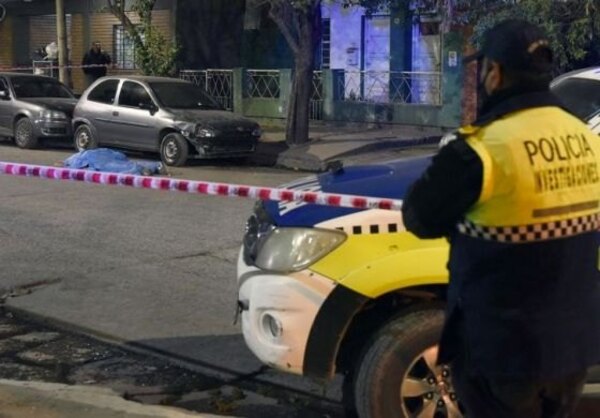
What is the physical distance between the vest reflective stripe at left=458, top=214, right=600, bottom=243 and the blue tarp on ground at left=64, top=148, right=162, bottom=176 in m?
12.9

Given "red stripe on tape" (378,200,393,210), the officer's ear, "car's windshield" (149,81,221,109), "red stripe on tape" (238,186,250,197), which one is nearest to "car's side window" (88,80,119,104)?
"car's windshield" (149,81,221,109)

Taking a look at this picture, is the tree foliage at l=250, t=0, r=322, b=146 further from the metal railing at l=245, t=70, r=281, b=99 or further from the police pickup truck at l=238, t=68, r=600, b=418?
the police pickup truck at l=238, t=68, r=600, b=418

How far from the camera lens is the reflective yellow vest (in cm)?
281

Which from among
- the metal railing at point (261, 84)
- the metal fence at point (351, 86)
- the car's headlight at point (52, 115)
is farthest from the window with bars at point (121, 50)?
the car's headlight at point (52, 115)

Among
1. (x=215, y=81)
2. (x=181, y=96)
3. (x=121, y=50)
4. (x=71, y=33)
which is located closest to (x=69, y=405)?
(x=181, y=96)

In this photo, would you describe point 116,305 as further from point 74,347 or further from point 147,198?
point 147,198

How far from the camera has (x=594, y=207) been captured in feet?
9.68

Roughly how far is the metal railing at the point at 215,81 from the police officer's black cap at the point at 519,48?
73.7 ft

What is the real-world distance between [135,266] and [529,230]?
21.4 ft

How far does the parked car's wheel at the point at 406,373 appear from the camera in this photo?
14.4ft

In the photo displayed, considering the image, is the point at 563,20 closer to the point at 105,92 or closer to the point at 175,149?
the point at 175,149

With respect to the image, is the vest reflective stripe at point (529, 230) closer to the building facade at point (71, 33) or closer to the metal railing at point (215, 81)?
the metal railing at point (215, 81)

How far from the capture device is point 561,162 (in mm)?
2863

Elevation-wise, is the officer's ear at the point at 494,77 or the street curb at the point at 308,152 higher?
the officer's ear at the point at 494,77
